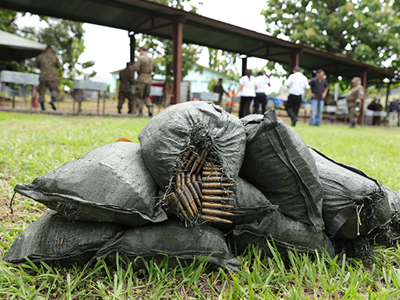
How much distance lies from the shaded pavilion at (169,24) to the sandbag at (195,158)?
703 cm

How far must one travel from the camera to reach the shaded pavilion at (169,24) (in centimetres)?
776

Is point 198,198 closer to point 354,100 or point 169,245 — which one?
point 169,245

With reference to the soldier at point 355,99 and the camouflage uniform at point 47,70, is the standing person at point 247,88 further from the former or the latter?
the camouflage uniform at point 47,70

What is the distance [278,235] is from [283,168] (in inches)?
11.8

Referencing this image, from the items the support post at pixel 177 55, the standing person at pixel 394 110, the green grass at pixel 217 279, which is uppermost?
the support post at pixel 177 55

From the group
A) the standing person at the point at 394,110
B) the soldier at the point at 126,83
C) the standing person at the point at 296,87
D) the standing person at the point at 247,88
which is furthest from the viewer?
the standing person at the point at 394,110

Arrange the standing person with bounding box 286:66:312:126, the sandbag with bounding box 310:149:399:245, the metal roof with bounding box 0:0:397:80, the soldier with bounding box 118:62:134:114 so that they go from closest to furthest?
the sandbag with bounding box 310:149:399:245 < the metal roof with bounding box 0:0:397:80 < the standing person with bounding box 286:66:312:126 < the soldier with bounding box 118:62:134:114

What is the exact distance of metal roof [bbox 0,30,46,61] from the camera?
8.84m

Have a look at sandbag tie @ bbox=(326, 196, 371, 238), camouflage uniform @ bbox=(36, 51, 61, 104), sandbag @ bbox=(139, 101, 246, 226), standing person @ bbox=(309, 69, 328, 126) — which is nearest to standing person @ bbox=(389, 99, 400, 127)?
standing person @ bbox=(309, 69, 328, 126)

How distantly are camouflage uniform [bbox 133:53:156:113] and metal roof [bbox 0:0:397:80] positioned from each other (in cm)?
105

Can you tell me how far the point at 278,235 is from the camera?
1.35 meters

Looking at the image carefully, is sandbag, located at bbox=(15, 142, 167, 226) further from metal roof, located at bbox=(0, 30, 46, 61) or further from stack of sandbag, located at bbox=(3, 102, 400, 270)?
metal roof, located at bbox=(0, 30, 46, 61)

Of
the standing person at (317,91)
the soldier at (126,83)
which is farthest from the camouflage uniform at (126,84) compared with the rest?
the standing person at (317,91)

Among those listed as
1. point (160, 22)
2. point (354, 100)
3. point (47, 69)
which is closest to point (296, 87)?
point (354, 100)
